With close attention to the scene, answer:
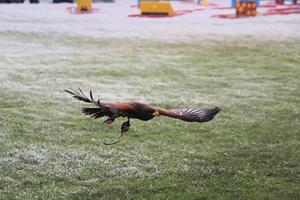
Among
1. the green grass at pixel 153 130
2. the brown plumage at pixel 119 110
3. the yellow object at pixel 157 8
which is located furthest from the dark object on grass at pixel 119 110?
the yellow object at pixel 157 8

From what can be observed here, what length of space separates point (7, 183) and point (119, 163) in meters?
0.89

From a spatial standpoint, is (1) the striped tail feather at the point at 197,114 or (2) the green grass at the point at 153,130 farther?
(2) the green grass at the point at 153,130

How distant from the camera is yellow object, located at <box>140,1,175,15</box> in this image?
16.7 metres

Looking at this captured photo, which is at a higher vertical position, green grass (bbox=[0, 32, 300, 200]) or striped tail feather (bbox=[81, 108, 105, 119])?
striped tail feather (bbox=[81, 108, 105, 119])

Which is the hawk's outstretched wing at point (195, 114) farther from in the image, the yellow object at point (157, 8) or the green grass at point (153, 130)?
the yellow object at point (157, 8)

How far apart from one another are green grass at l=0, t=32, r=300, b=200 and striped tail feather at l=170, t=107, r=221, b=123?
2.42 meters

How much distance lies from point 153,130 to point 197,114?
4252mm

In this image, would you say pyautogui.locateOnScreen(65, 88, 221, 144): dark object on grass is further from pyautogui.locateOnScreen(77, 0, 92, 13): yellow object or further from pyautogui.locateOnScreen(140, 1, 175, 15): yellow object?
pyautogui.locateOnScreen(140, 1, 175, 15): yellow object

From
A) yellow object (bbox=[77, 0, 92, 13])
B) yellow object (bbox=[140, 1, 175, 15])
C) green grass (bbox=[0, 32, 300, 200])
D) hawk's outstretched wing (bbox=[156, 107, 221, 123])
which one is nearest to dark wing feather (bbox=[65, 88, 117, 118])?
hawk's outstretched wing (bbox=[156, 107, 221, 123])

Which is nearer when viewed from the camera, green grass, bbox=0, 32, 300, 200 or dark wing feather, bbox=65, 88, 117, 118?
dark wing feather, bbox=65, 88, 117, 118

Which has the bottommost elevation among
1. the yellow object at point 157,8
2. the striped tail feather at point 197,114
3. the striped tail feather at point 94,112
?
the yellow object at point 157,8

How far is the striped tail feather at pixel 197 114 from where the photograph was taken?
1313mm

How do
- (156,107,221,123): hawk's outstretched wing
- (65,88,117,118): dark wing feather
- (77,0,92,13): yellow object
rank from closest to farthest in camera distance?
(65,88,117,118): dark wing feather → (156,107,221,123): hawk's outstretched wing → (77,0,92,13): yellow object

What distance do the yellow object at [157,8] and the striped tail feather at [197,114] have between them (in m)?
15.5
